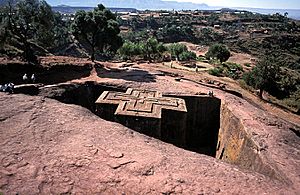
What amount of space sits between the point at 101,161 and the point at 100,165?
0.20 meters

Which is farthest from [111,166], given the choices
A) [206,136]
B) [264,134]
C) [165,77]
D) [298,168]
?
[165,77]

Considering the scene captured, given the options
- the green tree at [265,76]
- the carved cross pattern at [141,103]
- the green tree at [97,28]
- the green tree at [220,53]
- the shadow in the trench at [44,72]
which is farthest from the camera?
the green tree at [220,53]

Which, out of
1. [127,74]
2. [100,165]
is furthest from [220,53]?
[100,165]

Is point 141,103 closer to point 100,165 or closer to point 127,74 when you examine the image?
point 100,165

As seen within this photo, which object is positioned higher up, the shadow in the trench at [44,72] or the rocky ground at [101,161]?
the rocky ground at [101,161]

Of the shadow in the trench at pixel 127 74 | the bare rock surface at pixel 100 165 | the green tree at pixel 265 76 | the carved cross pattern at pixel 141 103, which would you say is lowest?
the green tree at pixel 265 76

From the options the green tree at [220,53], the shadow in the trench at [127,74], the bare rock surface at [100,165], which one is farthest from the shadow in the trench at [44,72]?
Result: the green tree at [220,53]

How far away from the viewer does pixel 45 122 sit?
31.1 ft

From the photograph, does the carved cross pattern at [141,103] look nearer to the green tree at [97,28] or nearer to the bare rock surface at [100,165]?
the bare rock surface at [100,165]

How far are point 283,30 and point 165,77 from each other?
81059 millimetres

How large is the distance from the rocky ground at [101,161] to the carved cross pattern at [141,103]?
6.78ft

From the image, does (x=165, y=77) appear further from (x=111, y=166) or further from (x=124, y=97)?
(x=111, y=166)

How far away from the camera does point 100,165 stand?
24.1ft

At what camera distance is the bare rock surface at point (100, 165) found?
6.63 m
